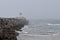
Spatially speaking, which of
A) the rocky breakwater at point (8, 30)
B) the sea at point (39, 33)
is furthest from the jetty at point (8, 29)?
the sea at point (39, 33)

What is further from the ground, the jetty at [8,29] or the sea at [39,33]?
the jetty at [8,29]

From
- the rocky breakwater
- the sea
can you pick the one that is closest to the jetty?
the rocky breakwater

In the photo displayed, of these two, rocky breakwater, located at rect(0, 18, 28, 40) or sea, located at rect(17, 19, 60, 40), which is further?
sea, located at rect(17, 19, 60, 40)

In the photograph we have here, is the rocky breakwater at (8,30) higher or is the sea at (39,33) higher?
the rocky breakwater at (8,30)

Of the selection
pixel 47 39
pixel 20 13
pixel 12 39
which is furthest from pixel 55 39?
pixel 20 13

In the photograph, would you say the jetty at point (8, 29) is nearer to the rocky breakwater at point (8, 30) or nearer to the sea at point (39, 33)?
the rocky breakwater at point (8, 30)

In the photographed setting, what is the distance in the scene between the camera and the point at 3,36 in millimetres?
27891

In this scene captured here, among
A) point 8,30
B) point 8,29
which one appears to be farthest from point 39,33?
point 8,30

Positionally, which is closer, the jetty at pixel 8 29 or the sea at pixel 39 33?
the jetty at pixel 8 29

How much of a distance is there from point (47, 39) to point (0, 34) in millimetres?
9566

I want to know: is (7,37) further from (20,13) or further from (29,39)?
(20,13)

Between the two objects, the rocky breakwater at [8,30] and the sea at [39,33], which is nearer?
the rocky breakwater at [8,30]

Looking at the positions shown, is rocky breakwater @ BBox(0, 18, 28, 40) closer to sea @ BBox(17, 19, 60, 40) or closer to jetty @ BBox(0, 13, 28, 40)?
jetty @ BBox(0, 13, 28, 40)

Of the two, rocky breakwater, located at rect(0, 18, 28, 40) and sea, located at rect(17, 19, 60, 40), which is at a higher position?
rocky breakwater, located at rect(0, 18, 28, 40)
